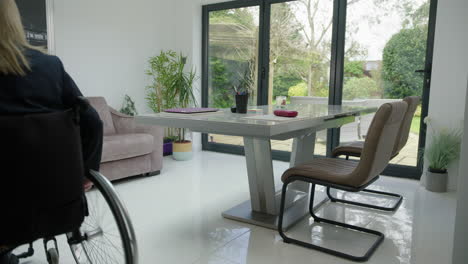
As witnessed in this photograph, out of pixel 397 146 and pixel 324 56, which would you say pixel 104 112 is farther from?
pixel 397 146

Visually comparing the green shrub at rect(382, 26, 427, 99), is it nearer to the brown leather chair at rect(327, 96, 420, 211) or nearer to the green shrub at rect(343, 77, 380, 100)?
the green shrub at rect(343, 77, 380, 100)

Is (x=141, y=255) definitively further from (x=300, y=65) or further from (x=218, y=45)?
(x=218, y=45)

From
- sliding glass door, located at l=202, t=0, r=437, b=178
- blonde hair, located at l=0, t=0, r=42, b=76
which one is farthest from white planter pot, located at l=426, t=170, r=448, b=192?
blonde hair, located at l=0, t=0, r=42, b=76

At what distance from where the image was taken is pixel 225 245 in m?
2.15

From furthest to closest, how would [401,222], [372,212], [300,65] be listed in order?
1. [300,65]
2. [372,212]
3. [401,222]

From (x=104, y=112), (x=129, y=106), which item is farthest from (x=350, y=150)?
(x=129, y=106)

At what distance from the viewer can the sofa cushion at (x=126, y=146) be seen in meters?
3.26

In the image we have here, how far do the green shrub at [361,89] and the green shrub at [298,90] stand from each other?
50 cm

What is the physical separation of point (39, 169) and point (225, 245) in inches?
53.2

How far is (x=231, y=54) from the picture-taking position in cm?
511

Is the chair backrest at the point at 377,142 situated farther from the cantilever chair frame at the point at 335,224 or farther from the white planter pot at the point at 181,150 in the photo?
the white planter pot at the point at 181,150

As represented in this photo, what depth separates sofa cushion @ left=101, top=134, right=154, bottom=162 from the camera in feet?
10.7

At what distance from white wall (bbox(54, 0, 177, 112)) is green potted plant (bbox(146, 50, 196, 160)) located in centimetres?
17

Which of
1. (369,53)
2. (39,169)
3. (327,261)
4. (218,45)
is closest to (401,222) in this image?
(327,261)
